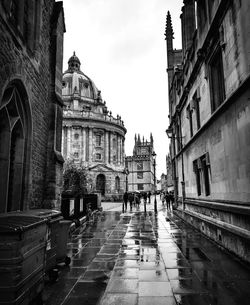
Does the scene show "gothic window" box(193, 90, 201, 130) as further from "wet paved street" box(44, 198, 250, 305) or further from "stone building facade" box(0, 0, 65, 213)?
"stone building facade" box(0, 0, 65, 213)

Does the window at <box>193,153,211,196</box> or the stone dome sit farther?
the stone dome

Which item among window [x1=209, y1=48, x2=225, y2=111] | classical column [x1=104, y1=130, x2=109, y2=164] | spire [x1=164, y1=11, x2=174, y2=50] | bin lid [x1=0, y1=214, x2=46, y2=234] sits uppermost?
spire [x1=164, y1=11, x2=174, y2=50]

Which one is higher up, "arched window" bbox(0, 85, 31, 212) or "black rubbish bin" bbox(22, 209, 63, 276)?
"arched window" bbox(0, 85, 31, 212)

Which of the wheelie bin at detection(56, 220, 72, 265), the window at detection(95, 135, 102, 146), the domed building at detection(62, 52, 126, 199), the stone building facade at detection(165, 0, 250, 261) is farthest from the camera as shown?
the window at detection(95, 135, 102, 146)

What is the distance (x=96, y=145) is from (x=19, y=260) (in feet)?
186

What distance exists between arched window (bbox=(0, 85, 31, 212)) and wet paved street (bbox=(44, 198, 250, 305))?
2507mm

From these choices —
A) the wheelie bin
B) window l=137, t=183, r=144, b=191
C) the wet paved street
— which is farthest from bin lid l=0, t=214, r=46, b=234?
window l=137, t=183, r=144, b=191

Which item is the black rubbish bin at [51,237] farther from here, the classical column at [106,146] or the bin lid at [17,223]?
the classical column at [106,146]

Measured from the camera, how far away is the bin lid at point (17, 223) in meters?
3.27

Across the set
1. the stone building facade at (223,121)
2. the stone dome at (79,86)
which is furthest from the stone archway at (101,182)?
the stone building facade at (223,121)

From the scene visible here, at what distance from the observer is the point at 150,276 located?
524 centimetres

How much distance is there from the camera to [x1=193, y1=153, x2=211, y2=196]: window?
34.3 ft

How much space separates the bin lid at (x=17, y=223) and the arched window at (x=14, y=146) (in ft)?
11.7

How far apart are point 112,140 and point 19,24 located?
5356cm
